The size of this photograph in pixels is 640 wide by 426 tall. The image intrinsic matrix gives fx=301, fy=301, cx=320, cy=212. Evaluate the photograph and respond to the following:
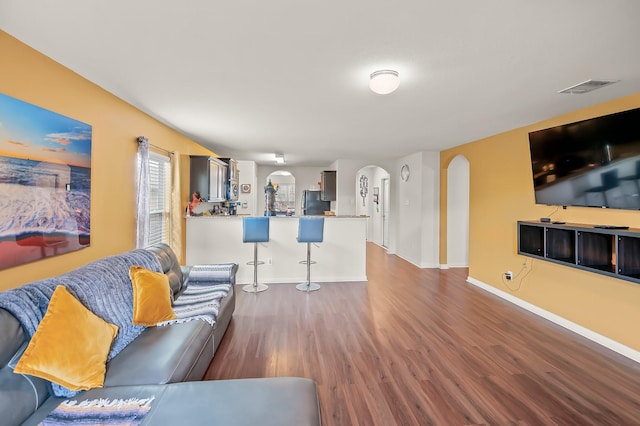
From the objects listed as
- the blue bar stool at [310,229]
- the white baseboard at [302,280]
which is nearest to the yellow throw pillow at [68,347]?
the blue bar stool at [310,229]

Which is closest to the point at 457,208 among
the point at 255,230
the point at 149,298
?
the point at 255,230

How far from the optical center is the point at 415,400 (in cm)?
216

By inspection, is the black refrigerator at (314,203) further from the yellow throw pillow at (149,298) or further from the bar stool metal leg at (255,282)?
the yellow throw pillow at (149,298)

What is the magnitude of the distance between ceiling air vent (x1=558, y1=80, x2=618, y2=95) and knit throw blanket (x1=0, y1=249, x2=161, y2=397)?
4.06 metres

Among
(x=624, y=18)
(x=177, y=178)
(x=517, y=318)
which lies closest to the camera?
(x=624, y=18)

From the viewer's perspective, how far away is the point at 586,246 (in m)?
3.12

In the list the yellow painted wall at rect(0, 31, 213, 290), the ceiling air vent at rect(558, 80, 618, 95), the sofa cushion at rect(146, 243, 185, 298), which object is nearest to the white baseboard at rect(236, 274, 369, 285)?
the sofa cushion at rect(146, 243, 185, 298)

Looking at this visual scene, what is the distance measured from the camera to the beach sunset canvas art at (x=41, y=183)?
188cm

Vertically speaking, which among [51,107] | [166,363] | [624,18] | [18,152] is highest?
[624,18]

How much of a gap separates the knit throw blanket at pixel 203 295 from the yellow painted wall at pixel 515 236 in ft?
12.6

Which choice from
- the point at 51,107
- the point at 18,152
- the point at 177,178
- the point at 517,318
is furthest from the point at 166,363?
the point at 517,318

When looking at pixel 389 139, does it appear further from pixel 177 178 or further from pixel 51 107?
pixel 51 107

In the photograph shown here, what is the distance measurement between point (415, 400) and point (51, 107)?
3422 millimetres

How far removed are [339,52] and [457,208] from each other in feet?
16.8
